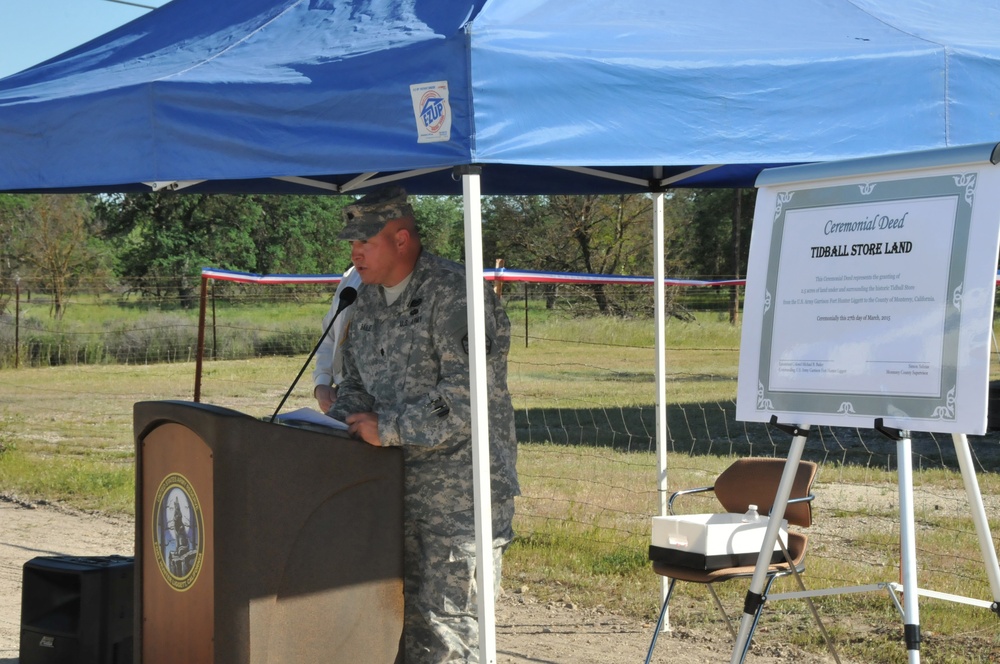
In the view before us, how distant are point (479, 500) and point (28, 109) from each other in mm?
1995

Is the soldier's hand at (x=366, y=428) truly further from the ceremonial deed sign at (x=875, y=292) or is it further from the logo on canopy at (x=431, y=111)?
the ceremonial deed sign at (x=875, y=292)

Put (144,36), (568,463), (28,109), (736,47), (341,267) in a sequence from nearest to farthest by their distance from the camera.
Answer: (736,47) < (28,109) < (144,36) < (568,463) < (341,267)

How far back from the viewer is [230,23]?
3.77m

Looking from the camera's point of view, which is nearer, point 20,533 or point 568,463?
point 20,533

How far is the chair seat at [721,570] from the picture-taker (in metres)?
4.02

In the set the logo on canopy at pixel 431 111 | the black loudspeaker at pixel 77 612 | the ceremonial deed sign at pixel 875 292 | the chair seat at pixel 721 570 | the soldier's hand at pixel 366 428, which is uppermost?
the logo on canopy at pixel 431 111

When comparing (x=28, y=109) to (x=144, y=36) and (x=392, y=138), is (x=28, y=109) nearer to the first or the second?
(x=144, y=36)

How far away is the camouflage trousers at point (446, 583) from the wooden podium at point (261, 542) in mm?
120

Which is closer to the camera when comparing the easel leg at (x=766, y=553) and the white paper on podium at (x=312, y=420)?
the easel leg at (x=766, y=553)

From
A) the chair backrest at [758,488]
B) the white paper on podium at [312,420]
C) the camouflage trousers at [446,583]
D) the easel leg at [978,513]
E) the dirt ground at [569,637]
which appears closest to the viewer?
the easel leg at [978,513]

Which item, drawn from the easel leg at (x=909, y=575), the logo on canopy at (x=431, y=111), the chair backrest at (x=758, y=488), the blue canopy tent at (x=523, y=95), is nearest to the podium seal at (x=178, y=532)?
the blue canopy tent at (x=523, y=95)

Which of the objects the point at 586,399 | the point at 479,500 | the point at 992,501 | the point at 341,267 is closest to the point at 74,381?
the point at 586,399

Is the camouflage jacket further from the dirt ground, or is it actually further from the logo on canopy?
the dirt ground

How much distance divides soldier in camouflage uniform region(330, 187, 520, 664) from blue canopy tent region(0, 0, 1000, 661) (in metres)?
0.50
